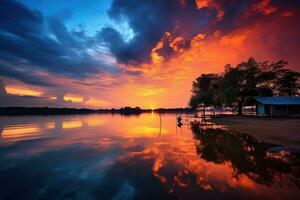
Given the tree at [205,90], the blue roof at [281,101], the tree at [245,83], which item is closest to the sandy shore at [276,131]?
the blue roof at [281,101]

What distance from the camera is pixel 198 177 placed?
9570 mm

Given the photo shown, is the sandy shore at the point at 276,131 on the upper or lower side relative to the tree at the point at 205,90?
lower

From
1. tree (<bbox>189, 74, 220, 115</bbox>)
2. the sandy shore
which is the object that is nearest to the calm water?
the sandy shore

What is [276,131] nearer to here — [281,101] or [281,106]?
[281,101]

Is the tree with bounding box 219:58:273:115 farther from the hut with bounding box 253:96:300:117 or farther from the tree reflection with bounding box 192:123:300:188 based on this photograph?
the tree reflection with bounding box 192:123:300:188

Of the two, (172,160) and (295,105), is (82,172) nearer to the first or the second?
(172,160)

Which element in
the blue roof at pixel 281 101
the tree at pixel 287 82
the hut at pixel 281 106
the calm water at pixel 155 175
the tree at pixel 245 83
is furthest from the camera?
the tree at pixel 287 82

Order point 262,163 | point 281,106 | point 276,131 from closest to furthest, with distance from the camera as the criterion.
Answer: point 262,163, point 276,131, point 281,106

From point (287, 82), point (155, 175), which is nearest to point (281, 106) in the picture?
point (287, 82)

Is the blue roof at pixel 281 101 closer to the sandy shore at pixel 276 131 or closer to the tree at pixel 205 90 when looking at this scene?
the sandy shore at pixel 276 131

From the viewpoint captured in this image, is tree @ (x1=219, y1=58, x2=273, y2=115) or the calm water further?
tree @ (x1=219, y1=58, x2=273, y2=115)

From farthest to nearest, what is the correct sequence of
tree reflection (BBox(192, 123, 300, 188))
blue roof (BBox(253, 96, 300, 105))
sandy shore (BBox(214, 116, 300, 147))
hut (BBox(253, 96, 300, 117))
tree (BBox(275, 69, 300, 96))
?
1. tree (BBox(275, 69, 300, 96))
2. hut (BBox(253, 96, 300, 117))
3. blue roof (BBox(253, 96, 300, 105))
4. sandy shore (BBox(214, 116, 300, 147))
5. tree reflection (BBox(192, 123, 300, 188))

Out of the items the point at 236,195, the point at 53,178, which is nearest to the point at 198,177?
the point at 236,195

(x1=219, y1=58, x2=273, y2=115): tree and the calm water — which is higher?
(x1=219, y1=58, x2=273, y2=115): tree
